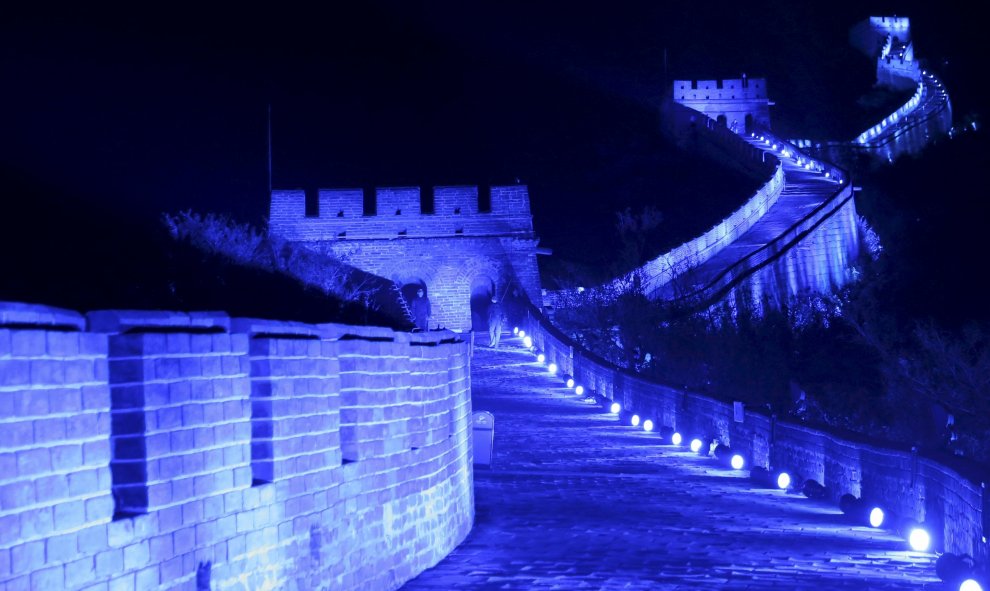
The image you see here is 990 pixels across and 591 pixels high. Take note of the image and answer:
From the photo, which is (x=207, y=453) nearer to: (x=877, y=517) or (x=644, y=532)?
(x=644, y=532)

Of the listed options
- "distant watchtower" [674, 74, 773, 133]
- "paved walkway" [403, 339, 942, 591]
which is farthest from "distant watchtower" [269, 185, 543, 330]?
"distant watchtower" [674, 74, 773, 133]

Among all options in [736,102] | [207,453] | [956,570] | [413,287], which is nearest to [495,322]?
[413,287]

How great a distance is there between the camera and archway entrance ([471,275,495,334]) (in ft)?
119

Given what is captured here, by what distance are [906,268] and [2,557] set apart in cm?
5055

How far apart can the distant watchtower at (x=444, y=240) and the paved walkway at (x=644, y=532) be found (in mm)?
17725

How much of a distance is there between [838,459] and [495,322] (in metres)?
20.4

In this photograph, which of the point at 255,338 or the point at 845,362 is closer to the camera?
the point at 255,338

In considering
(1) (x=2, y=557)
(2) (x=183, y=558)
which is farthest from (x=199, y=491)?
(1) (x=2, y=557)

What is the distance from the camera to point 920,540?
10.3 m

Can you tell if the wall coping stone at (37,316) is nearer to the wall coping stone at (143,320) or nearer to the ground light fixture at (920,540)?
the wall coping stone at (143,320)

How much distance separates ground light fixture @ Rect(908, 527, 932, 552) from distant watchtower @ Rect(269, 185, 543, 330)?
84.2ft

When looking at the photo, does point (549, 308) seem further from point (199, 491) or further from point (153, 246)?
point (199, 491)

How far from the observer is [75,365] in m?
4.54

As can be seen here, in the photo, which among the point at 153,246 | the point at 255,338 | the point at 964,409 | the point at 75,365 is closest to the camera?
the point at 75,365
